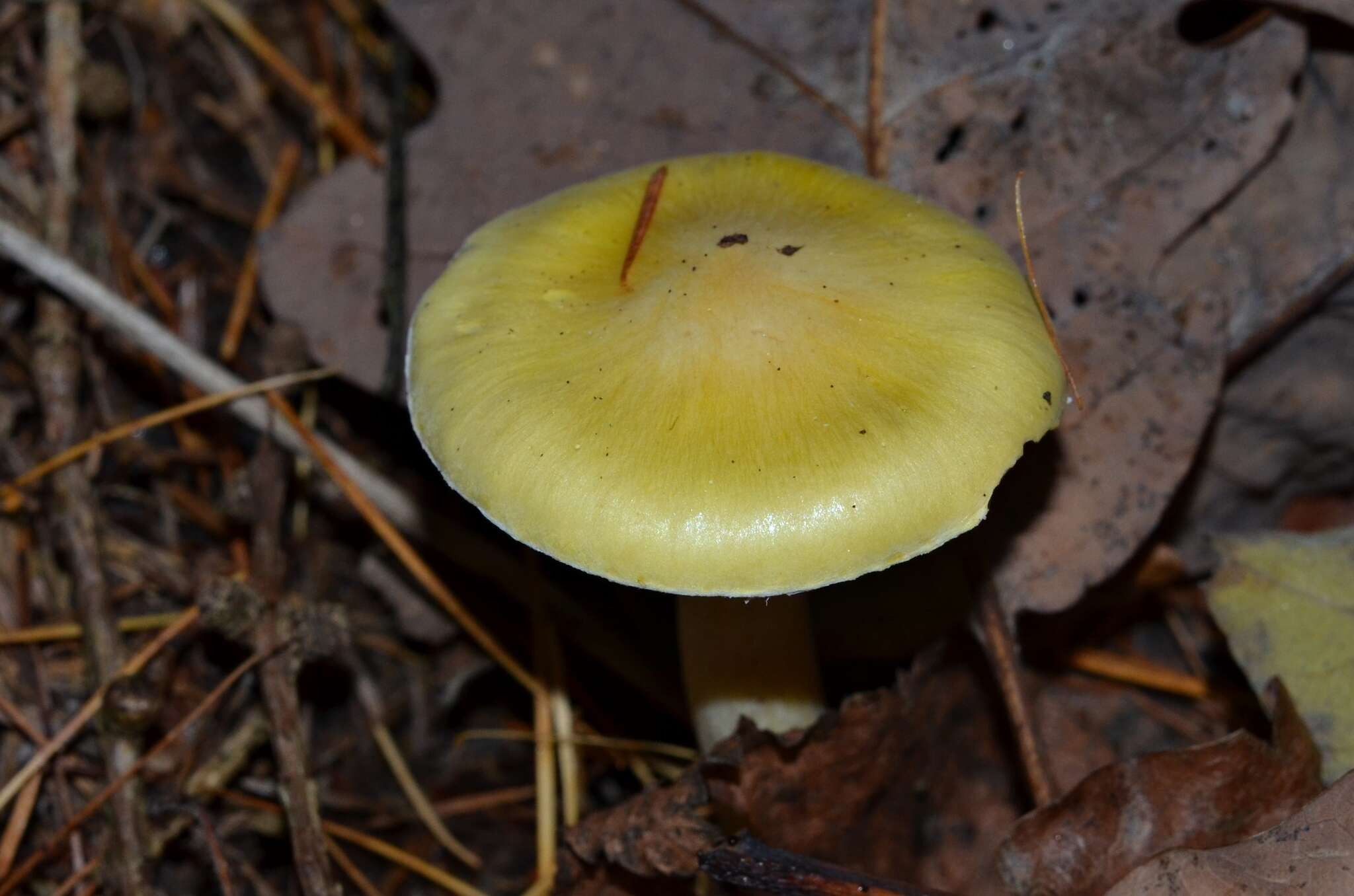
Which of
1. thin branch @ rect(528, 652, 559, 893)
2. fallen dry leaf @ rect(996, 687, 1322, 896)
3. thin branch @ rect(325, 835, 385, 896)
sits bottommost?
thin branch @ rect(325, 835, 385, 896)

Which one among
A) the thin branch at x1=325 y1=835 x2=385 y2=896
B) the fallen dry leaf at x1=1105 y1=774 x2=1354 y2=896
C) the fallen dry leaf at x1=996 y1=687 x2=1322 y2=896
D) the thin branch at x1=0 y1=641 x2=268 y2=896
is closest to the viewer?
the fallen dry leaf at x1=1105 y1=774 x2=1354 y2=896

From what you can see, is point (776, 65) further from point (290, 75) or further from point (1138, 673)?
point (1138, 673)

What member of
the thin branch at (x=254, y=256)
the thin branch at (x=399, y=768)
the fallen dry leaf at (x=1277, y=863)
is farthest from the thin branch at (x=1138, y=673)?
Answer: the thin branch at (x=254, y=256)

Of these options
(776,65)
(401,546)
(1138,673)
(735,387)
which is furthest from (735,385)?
(1138,673)

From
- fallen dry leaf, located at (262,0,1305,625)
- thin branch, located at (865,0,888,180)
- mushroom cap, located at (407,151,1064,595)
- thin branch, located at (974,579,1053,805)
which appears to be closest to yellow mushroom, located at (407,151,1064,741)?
mushroom cap, located at (407,151,1064,595)

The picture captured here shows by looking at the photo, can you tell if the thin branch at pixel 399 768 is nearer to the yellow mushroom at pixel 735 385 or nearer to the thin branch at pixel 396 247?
the thin branch at pixel 396 247

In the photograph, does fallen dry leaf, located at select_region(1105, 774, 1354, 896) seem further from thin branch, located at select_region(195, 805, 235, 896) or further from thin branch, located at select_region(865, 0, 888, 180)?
thin branch, located at select_region(195, 805, 235, 896)
